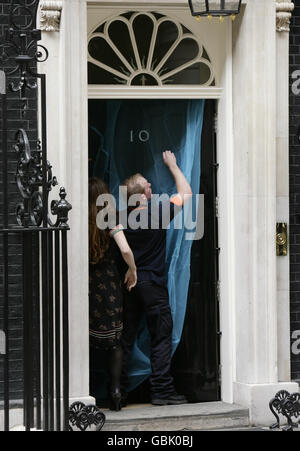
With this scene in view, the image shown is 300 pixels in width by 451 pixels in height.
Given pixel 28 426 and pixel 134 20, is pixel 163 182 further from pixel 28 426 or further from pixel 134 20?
A: pixel 28 426

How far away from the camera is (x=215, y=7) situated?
315 inches

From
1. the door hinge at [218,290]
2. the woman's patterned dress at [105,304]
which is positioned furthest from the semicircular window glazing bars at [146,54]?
the door hinge at [218,290]

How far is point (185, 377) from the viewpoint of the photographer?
9352 mm

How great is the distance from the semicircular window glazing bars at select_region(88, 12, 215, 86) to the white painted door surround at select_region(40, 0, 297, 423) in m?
0.09

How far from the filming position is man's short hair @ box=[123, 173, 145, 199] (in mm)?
9117

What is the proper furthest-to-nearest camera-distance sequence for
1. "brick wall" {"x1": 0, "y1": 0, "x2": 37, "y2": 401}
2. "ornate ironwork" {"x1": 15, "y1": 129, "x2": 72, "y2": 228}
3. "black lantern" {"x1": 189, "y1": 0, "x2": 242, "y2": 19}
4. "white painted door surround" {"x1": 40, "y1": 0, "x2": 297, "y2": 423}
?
"brick wall" {"x1": 0, "y1": 0, "x2": 37, "y2": 401}
"white painted door surround" {"x1": 40, "y1": 0, "x2": 297, "y2": 423}
"black lantern" {"x1": 189, "y1": 0, "x2": 242, "y2": 19}
"ornate ironwork" {"x1": 15, "y1": 129, "x2": 72, "y2": 228}

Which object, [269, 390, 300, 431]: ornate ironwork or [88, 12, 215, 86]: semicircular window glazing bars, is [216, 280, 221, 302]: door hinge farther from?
[88, 12, 215, 86]: semicircular window glazing bars

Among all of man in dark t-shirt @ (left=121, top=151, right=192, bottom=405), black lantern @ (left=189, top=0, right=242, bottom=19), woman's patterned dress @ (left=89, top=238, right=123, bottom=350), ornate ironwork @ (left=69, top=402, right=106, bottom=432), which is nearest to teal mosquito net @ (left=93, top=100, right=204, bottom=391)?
man in dark t-shirt @ (left=121, top=151, right=192, bottom=405)

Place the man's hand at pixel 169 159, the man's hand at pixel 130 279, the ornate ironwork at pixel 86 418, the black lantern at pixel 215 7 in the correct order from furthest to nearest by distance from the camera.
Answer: the man's hand at pixel 169 159 → the man's hand at pixel 130 279 → the ornate ironwork at pixel 86 418 → the black lantern at pixel 215 7

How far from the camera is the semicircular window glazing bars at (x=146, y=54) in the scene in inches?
356

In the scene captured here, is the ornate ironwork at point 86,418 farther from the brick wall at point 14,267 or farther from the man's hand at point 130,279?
the man's hand at point 130,279

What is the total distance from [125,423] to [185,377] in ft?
3.01
